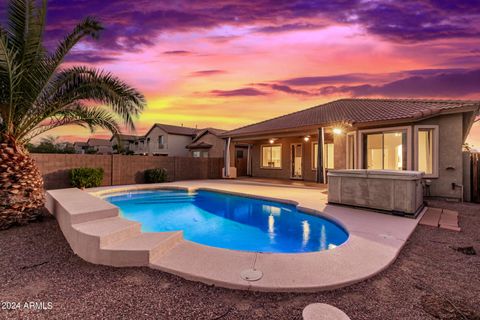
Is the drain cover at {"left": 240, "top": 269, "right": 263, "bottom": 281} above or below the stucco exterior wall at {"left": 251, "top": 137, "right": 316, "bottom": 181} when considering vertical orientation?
below

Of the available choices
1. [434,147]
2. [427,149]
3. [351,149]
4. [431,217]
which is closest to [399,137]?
Result: [427,149]

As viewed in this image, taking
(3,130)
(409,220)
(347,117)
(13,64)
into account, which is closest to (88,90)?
(13,64)

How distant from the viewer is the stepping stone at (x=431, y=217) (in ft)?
19.9

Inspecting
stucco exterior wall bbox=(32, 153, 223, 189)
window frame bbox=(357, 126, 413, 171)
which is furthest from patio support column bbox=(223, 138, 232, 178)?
window frame bbox=(357, 126, 413, 171)

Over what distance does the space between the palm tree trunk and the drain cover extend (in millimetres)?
6017

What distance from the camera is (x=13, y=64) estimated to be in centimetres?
514

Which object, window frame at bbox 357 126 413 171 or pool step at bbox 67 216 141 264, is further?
window frame at bbox 357 126 413 171

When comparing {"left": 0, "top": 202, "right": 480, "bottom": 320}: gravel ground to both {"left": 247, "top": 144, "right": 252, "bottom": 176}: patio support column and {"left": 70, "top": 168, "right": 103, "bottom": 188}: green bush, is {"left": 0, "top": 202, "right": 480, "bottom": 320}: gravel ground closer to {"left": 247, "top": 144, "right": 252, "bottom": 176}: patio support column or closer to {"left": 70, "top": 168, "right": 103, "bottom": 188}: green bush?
{"left": 70, "top": 168, "right": 103, "bottom": 188}: green bush

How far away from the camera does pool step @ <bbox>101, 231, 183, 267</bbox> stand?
362 centimetres

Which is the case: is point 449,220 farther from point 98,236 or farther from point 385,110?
point 98,236

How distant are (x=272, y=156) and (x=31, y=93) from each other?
15.8 meters

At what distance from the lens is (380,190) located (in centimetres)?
687

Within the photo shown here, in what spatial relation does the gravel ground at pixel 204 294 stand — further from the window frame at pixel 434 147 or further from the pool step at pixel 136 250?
the window frame at pixel 434 147

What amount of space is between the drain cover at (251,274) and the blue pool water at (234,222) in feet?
8.20
